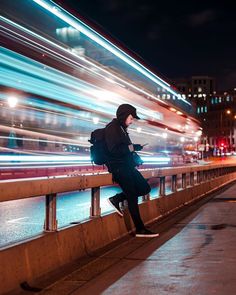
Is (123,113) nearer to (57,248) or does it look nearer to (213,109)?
(57,248)

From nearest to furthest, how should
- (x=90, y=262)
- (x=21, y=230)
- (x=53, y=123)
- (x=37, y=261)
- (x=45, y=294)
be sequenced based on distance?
(x=45, y=294), (x=37, y=261), (x=90, y=262), (x=21, y=230), (x=53, y=123)

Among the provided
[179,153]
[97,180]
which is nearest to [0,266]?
[97,180]

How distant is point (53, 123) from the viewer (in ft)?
41.5

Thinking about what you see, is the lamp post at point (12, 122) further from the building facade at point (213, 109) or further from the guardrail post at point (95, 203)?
the building facade at point (213, 109)

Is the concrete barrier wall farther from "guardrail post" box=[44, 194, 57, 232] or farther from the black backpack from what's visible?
the black backpack

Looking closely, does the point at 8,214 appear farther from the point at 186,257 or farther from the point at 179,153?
the point at 179,153

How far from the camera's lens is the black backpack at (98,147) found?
8.02 meters

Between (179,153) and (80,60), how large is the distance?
47.4ft

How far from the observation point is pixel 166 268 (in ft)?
21.0

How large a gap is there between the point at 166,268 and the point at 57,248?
1.37 metres

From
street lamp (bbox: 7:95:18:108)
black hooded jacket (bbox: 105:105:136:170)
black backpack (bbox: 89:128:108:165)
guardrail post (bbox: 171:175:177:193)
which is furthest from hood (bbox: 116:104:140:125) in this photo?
guardrail post (bbox: 171:175:177:193)

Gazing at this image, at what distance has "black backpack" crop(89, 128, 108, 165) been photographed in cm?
802

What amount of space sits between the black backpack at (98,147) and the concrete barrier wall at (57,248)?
2.97ft

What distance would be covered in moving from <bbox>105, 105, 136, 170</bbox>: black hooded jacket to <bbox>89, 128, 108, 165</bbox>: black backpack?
77mm
